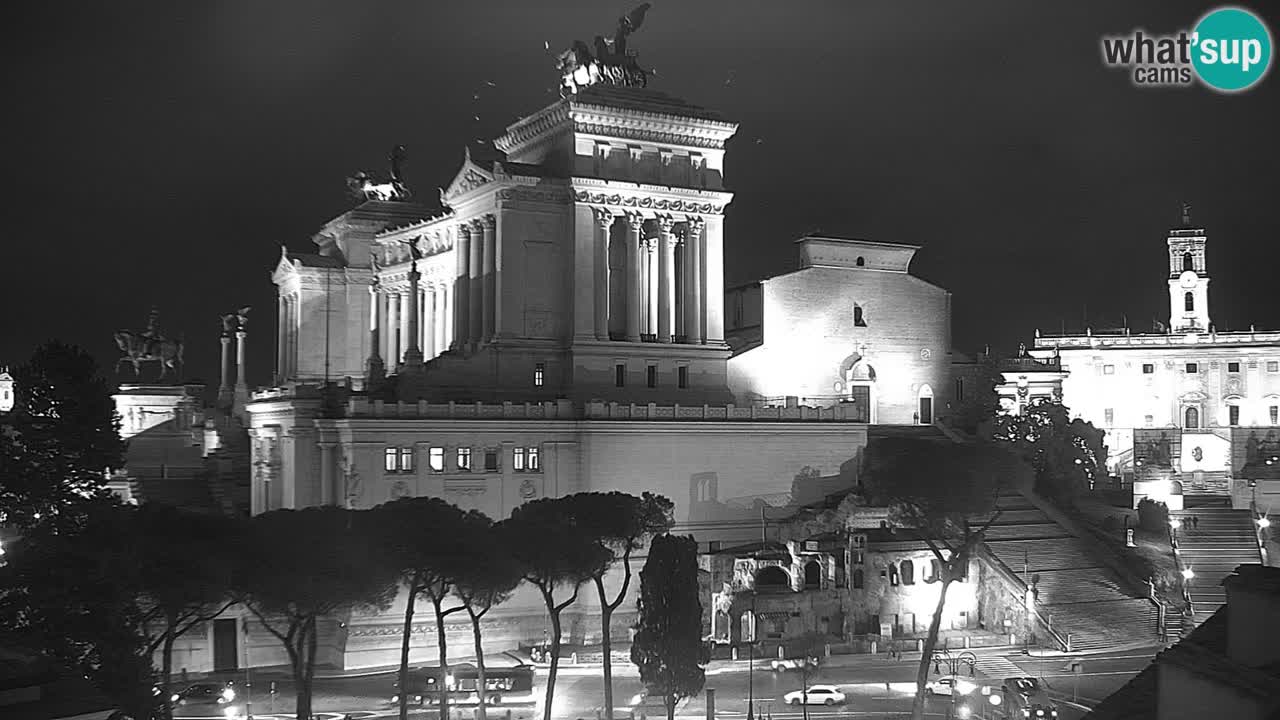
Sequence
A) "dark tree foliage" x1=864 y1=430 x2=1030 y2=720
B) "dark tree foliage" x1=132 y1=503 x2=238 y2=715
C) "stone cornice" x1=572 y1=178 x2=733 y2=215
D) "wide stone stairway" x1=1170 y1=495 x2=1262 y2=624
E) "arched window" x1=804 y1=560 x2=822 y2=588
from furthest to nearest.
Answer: "stone cornice" x1=572 y1=178 x2=733 y2=215 < "wide stone stairway" x1=1170 y1=495 x2=1262 y2=624 < "arched window" x1=804 y1=560 x2=822 y2=588 < "dark tree foliage" x1=864 y1=430 x2=1030 y2=720 < "dark tree foliage" x1=132 y1=503 x2=238 y2=715

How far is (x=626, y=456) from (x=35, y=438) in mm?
29369

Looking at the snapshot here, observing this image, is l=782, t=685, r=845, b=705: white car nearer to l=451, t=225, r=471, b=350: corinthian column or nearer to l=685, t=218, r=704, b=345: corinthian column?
l=685, t=218, r=704, b=345: corinthian column

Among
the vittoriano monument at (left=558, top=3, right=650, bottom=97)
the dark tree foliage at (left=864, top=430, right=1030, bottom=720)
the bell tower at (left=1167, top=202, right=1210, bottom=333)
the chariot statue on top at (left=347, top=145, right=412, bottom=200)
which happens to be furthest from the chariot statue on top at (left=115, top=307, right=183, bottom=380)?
the bell tower at (left=1167, top=202, right=1210, bottom=333)

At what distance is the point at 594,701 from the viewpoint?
55.3 m

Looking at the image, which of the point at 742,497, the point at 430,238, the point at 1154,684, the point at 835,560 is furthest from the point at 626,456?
the point at 1154,684

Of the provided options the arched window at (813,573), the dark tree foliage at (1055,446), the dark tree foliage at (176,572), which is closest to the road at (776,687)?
the arched window at (813,573)

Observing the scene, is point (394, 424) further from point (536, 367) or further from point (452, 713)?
point (452, 713)

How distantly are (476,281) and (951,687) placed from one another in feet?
128

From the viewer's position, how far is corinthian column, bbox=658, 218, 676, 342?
8000 cm

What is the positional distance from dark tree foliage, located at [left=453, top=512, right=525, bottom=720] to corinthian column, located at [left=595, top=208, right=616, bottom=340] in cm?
2626

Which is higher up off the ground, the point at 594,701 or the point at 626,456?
the point at 626,456

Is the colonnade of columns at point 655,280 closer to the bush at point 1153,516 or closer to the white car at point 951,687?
the bush at point 1153,516

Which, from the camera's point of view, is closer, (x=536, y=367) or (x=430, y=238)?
(x=536, y=367)

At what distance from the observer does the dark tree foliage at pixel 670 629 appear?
49.5 metres
